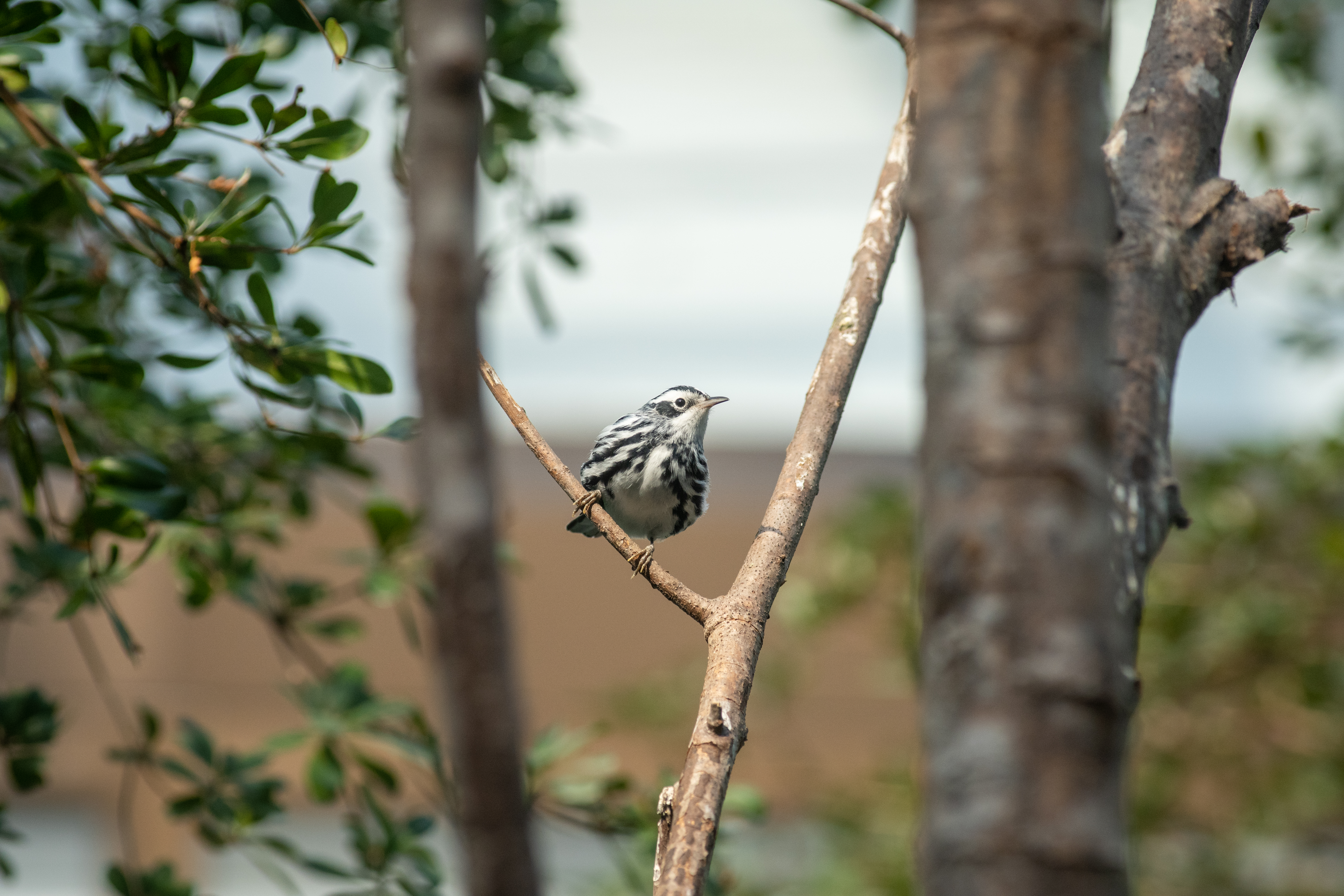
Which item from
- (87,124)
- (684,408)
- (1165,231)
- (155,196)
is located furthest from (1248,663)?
(87,124)

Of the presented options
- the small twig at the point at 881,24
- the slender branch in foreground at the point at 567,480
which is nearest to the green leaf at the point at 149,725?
the slender branch in foreground at the point at 567,480

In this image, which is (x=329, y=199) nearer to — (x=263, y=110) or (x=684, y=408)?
(x=263, y=110)

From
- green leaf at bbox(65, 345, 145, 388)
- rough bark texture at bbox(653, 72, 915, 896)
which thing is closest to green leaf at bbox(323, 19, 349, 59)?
green leaf at bbox(65, 345, 145, 388)

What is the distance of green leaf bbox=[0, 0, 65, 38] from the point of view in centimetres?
198

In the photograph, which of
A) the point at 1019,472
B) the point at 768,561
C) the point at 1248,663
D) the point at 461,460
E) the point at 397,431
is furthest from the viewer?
the point at 1248,663

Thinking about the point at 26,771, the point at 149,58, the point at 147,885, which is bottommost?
the point at 147,885

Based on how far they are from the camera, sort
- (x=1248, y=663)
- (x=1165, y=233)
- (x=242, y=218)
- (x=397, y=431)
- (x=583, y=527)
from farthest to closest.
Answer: (x=1248, y=663) < (x=583, y=527) < (x=397, y=431) < (x=242, y=218) < (x=1165, y=233)

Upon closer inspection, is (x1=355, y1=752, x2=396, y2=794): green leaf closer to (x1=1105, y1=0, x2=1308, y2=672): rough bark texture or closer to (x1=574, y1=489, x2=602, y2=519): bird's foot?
(x1=574, y1=489, x2=602, y2=519): bird's foot

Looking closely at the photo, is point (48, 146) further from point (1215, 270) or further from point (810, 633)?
point (810, 633)

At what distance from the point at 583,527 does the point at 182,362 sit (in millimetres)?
1102

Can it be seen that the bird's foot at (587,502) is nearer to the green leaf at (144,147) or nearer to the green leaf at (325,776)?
the green leaf at (325,776)

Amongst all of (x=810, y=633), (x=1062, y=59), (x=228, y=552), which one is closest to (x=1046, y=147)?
(x=1062, y=59)

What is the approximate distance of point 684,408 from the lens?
10.3 ft

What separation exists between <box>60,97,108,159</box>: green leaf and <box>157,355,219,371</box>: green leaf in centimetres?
40
